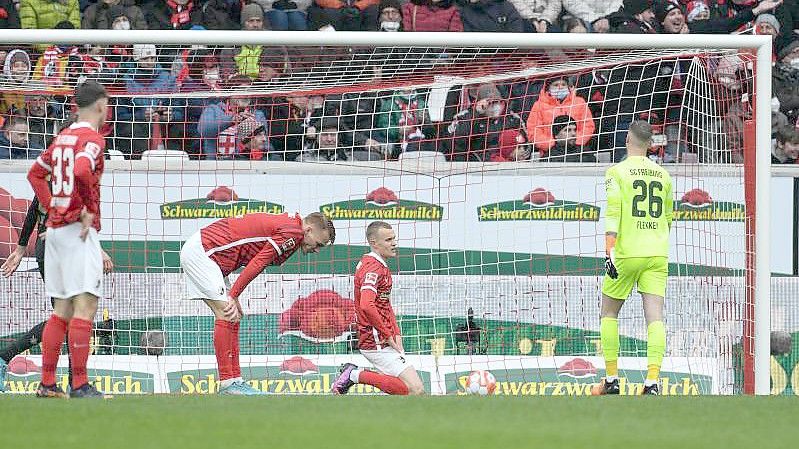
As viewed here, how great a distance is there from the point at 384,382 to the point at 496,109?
3.05 m

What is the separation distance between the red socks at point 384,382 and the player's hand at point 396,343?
226 mm

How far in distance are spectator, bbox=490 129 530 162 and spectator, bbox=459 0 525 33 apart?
335cm

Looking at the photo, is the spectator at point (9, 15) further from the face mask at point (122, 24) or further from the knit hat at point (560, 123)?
the knit hat at point (560, 123)

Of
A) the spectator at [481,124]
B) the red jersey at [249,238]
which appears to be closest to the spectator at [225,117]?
the spectator at [481,124]

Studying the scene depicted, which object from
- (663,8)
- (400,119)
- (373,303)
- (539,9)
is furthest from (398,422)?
(663,8)

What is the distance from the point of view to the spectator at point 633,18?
49.0 feet

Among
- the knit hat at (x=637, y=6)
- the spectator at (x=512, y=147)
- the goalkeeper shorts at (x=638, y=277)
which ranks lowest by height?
the goalkeeper shorts at (x=638, y=277)

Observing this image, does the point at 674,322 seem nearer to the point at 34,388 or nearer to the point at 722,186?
the point at 722,186

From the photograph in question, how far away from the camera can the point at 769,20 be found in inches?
594

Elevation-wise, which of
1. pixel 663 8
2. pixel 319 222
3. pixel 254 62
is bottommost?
pixel 319 222

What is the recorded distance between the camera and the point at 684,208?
1133 cm

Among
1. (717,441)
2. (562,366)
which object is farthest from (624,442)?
(562,366)

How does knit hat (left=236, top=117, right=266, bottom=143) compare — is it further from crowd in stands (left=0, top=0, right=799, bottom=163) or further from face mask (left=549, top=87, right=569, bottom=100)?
face mask (left=549, top=87, right=569, bottom=100)

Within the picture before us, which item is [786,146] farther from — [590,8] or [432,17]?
[432,17]
